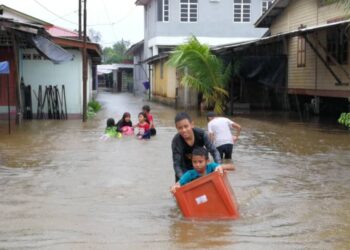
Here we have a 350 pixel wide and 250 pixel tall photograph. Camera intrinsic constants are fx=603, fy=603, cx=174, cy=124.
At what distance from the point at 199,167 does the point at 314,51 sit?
15279 millimetres

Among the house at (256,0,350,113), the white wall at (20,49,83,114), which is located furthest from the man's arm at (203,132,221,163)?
the white wall at (20,49,83,114)

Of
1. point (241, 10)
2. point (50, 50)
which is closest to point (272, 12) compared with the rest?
point (50, 50)

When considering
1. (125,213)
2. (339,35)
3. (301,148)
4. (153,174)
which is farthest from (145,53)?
(125,213)

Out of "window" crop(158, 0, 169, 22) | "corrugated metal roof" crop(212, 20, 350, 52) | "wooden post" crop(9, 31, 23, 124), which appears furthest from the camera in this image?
"window" crop(158, 0, 169, 22)

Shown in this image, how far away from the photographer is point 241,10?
41.6m

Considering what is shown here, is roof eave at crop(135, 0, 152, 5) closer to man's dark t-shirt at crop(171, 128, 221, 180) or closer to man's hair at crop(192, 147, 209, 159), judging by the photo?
man's dark t-shirt at crop(171, 128, 221, 180)

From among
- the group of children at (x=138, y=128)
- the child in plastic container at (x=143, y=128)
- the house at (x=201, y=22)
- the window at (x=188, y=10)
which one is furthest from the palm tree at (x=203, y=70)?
the window at (x=188, y=10)

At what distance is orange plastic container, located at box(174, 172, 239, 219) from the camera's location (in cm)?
675

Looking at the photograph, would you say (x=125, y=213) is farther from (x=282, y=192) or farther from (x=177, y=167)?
(x=282, y=192)

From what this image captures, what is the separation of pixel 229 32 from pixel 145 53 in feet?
27.0

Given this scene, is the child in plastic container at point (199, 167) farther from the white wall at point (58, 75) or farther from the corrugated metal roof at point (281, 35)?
the white wall at point (58, 75)

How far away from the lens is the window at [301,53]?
2411 centimetres

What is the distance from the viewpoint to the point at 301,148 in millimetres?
13961

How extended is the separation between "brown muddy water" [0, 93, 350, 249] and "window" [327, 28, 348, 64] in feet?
19.0
